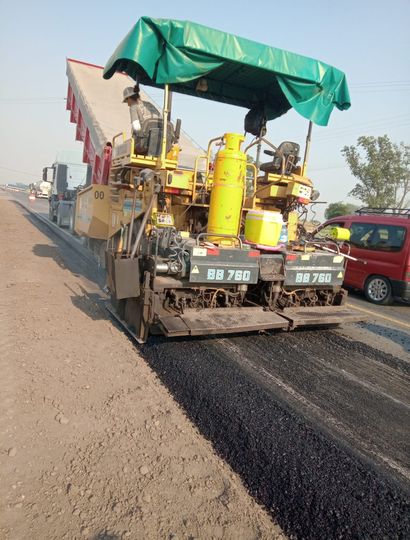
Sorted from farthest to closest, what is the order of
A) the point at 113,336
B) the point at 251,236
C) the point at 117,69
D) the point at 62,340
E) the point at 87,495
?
the point at 117,69 → the point at 251,236 → the point at 113,336 → the point at 62,340 → the point at 87,495

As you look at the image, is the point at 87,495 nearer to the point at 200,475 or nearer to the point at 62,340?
the point at 200,475

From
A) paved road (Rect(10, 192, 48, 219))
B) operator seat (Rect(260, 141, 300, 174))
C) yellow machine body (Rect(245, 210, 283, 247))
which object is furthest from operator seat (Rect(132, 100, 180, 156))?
paved road (Rect(10, 192, 48, 219))

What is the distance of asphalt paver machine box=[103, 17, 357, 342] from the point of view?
445 cm

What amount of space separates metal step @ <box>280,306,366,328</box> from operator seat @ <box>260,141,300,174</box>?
2.31 meters

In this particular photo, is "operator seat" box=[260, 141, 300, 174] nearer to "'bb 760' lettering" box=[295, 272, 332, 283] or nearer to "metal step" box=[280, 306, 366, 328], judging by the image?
"'bb 760' lettering" box=[295, 272, 332, 283]

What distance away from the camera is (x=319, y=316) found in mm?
5086

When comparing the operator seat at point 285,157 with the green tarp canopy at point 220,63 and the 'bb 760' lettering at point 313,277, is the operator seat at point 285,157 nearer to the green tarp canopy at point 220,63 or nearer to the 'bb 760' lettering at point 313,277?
the green tarp canopy at point 220,63

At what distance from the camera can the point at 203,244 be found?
15.4 feet

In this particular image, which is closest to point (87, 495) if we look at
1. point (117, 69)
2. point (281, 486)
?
point (281, 486)

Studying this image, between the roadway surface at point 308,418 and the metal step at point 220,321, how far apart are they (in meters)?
0.31

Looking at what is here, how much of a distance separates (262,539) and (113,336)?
10.2 feet

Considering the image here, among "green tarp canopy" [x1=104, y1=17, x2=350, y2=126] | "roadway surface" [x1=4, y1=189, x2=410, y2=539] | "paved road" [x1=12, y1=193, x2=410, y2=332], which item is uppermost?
"green tarp canopy" [x1=104, y1=17, x2=350, y2=126]

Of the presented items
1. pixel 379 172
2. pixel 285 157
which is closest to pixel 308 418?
pixel 285 157

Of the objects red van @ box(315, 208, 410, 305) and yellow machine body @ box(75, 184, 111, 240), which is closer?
yellow machine body @ box(75, 184, 111, 240)
